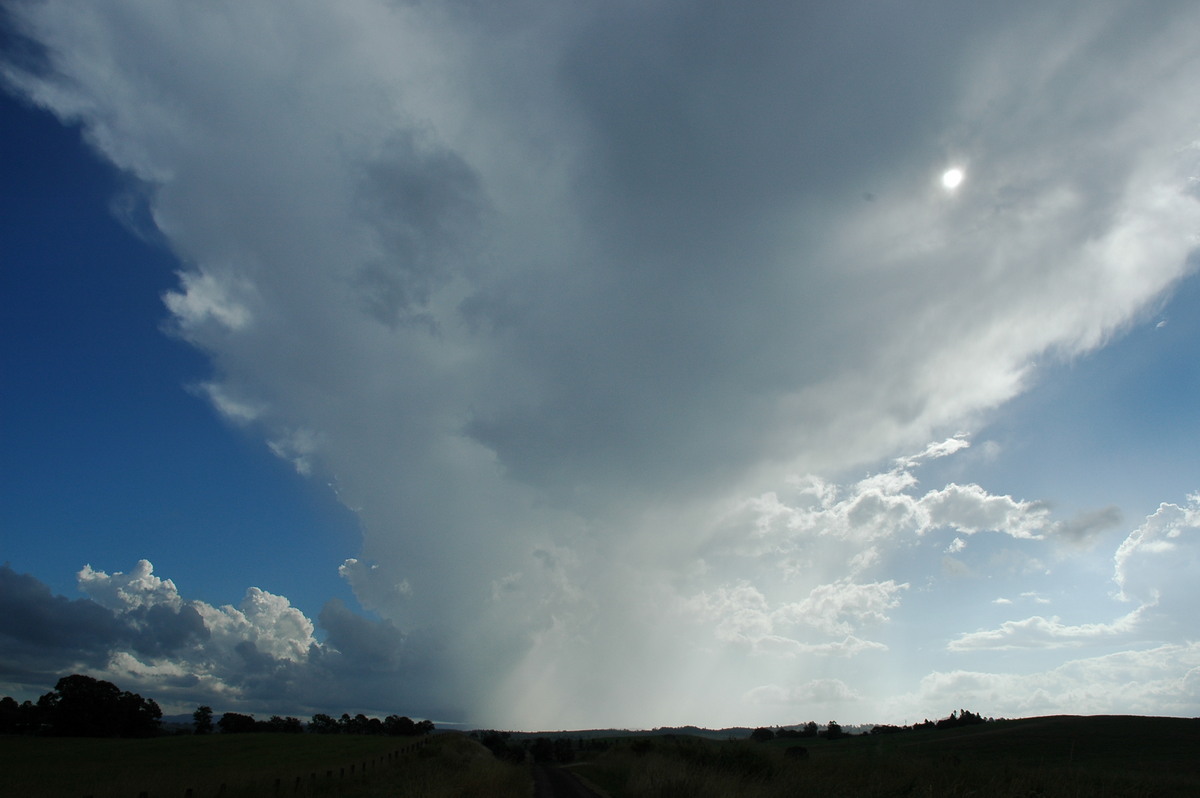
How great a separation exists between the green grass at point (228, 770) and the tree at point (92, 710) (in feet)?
122

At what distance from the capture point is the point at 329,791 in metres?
27.0

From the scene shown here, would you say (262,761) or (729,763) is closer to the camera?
(729,763)

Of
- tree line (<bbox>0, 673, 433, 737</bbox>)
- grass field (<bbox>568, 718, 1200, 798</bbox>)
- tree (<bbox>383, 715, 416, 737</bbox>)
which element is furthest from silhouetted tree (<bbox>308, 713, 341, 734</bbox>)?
grass field (<bbox>568, 718, 1200, 798</bbox>)

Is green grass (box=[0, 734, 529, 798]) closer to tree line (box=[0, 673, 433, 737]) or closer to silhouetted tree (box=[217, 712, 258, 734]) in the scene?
tree line (box=[0, 673, 433, 737])

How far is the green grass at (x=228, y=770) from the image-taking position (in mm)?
24797

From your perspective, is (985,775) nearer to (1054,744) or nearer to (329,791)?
(329,791)

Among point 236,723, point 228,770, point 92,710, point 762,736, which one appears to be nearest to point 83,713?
point 92,710

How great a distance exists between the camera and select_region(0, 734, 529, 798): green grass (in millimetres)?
24797

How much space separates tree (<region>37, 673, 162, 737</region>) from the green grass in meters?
37.2

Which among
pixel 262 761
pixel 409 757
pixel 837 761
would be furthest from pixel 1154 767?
pixel 262 761

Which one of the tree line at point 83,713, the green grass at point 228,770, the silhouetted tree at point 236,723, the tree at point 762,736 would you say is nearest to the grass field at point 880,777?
the green grass at point 228,770

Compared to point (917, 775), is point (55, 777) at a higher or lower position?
lower

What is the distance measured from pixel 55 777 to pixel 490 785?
33.2 m

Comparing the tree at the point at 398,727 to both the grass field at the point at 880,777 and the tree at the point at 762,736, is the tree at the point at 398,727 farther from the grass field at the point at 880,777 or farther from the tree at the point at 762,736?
the grass field at the point at 880,777
